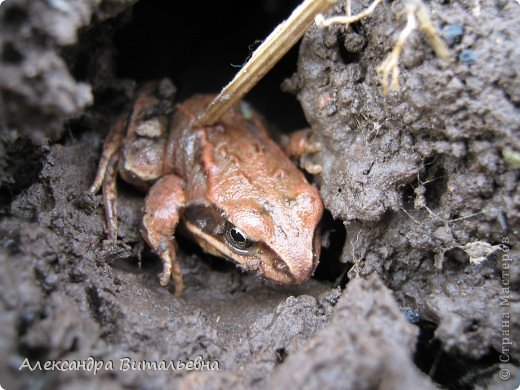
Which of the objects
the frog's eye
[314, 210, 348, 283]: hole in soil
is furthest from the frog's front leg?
[314, 210, 348, 283]: hole in soil

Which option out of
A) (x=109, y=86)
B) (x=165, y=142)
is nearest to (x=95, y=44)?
(x=109, y=86)

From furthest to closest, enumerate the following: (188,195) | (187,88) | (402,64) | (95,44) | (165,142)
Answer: (187,88)
(165,142)
(188,195)
(95,44)
(402,64)

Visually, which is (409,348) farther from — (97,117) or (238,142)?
(97,117)

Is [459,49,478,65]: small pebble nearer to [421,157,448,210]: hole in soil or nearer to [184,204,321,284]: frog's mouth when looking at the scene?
[421,157,448,210]: hole in soil

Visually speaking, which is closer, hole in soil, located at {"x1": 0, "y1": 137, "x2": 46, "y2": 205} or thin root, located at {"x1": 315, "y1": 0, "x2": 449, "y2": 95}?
thin root, located at {"x1": 315, "y1": 0, "x2": 449, "y2": 95}

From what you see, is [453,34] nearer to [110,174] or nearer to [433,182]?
[433,182]

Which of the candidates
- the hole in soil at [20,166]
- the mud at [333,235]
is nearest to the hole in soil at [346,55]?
the mud at [333,235]
